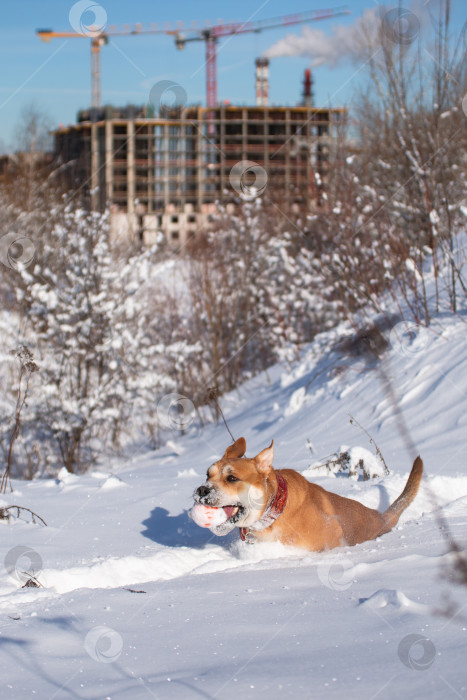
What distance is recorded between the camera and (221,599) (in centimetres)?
313

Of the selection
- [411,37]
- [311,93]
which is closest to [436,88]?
[411,37]

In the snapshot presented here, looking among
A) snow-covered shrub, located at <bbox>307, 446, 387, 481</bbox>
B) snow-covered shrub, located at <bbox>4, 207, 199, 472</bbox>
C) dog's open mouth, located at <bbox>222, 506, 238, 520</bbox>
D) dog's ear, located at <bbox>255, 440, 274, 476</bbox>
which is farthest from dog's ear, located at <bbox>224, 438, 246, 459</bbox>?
snow-covered shrub, located at <bbox>4, 207, 199, 472</bbox>

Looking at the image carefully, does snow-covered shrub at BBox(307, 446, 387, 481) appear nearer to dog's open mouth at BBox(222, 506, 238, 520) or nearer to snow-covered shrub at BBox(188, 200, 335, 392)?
dog's open mouth at BBox(222, 506, 238, 520)

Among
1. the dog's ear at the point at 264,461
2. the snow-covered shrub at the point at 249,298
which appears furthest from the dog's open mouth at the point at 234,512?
the snow-covered shrub at the point at 249,298

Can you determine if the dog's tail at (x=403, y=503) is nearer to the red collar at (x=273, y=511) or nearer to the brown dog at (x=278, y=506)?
the brown dog at (x=278, y=506)

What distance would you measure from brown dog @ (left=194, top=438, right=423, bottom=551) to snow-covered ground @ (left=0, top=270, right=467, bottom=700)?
3.9 inches

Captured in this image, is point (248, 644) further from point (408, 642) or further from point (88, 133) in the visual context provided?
point (88, 133)

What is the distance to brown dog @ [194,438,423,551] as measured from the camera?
3750mm

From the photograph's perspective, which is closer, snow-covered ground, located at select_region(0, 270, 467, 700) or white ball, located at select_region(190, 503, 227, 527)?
snow-covered ground, located at select_region(0, 270, 467, 700)

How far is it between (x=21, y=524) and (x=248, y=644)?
2.71 m

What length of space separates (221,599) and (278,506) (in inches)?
32.2

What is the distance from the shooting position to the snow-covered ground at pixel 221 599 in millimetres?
2188

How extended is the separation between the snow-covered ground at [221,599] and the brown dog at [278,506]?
A: 0.10 metres

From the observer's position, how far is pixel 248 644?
252 cm
